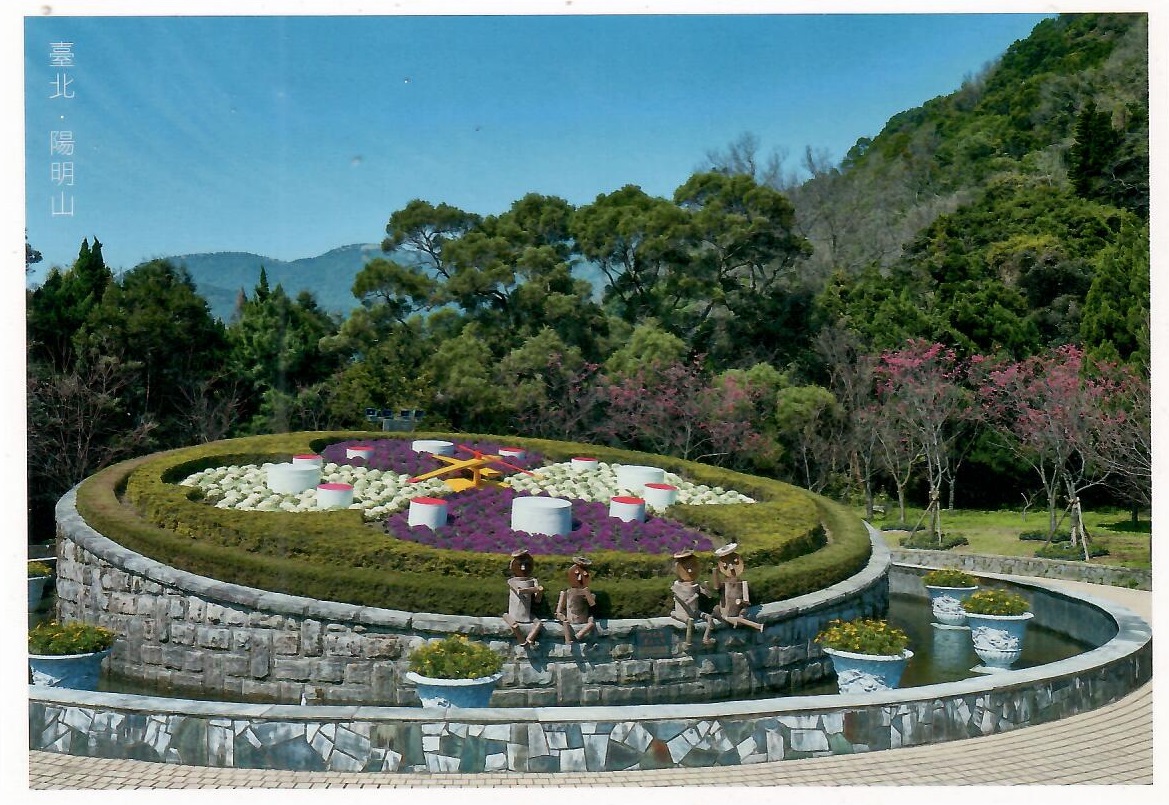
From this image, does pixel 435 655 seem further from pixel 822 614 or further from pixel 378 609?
pixel 822 614

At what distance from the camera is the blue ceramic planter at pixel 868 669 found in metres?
8.41

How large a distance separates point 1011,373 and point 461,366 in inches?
431

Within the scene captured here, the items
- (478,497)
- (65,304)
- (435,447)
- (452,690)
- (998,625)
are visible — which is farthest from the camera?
(65,304)

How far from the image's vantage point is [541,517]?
10281 millimetres

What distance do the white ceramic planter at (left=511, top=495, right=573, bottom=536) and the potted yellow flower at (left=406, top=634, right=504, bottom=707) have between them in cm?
267

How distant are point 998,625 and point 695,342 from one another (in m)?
15.2

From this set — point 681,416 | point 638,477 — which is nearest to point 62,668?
point 638,477

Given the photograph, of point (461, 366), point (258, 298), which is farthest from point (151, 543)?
point (258, 298)

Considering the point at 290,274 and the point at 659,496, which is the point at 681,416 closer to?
the point at 290,274

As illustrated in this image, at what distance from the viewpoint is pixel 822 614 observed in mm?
9359

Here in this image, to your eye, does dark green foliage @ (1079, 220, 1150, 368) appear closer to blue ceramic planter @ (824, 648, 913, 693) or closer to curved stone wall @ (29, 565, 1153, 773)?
blue ceramic planter @ (824, 648, 913, 693)

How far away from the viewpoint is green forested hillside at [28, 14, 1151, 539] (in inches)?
708

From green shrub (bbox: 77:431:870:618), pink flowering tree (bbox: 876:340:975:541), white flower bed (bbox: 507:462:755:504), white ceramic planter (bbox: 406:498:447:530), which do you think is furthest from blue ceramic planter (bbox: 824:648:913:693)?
pink flowering tree (bbox: 876:340:975:541)

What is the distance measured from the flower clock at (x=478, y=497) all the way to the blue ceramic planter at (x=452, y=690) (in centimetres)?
214
